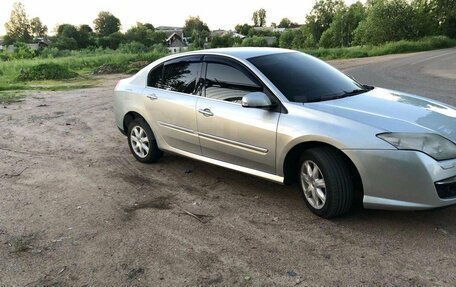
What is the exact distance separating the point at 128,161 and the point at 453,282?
4536 mm

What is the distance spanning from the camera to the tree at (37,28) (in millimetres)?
119812

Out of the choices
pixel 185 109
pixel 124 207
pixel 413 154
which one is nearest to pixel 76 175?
pixel 124 207

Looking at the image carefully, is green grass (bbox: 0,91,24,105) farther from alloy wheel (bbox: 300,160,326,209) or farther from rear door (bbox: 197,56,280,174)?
alloy wheel (bbox: 300,160,326,209)

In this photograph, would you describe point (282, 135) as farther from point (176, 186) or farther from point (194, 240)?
point (176, 186)

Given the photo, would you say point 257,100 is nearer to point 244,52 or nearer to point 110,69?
point 244,52

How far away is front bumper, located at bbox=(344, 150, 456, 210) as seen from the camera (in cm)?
349

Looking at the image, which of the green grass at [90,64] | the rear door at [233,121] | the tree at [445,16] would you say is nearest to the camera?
the rear door at [233,121]

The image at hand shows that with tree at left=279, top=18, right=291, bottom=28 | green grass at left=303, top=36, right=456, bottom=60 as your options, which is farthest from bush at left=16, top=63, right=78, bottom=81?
tree at left=279, top=18, right=291, bottom=28

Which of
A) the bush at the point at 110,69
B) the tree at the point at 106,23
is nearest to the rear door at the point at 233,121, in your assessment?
the bush at the point at 110,69

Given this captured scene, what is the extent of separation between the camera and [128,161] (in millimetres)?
6309

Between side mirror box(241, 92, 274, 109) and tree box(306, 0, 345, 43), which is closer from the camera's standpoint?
side mirror box(241, 92, 274, 109)

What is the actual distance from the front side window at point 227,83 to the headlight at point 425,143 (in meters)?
1.49

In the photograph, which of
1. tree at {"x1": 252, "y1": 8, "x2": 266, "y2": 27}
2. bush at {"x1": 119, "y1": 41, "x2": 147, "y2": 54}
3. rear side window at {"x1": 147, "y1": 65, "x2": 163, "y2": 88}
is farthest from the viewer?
tree at {"x1": 252, "y1": 8, "x2": 266, "y2": 27}

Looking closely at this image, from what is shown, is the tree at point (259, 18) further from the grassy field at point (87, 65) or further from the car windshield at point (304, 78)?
the car windshield at point (304, 78)
